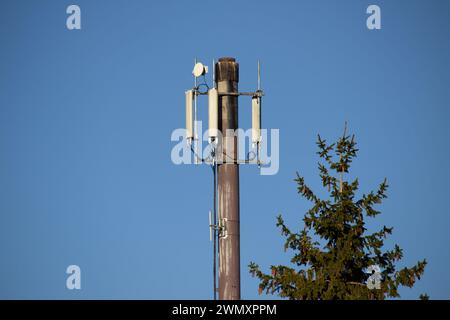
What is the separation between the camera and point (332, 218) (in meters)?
38.7

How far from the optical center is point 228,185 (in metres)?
42.1

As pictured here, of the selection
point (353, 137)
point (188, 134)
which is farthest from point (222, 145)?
point (353, 137)

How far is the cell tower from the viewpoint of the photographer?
41.3 meters

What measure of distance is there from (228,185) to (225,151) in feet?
3.58

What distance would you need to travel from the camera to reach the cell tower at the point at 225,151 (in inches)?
1625

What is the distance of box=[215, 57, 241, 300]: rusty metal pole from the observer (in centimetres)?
4128

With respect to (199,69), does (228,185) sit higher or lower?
lower

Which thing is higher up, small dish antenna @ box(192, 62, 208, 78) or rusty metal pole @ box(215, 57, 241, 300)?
small dish antenna @ box(192, 62, 208, 78)

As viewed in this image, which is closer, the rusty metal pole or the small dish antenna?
the rusty metal pole
